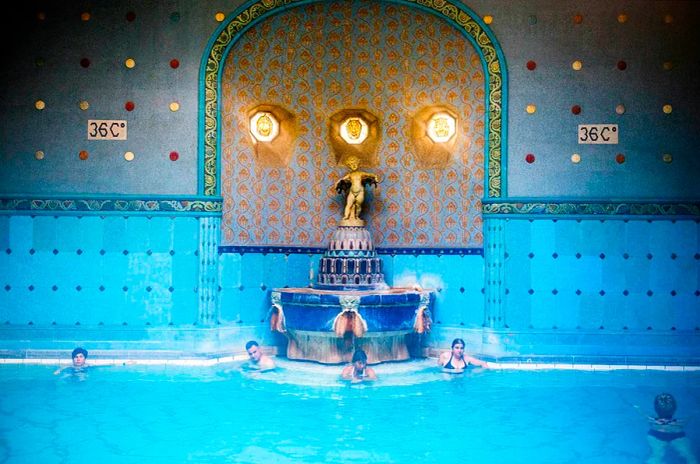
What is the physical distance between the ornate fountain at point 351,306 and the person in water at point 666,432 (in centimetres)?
309

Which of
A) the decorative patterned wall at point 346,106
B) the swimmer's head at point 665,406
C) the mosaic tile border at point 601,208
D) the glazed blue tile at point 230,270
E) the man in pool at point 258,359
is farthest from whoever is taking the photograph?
the decorative patterned wall at point 346,106

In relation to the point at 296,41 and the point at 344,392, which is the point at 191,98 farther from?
the point at 344,392

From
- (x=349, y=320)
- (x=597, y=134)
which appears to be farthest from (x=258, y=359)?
(x=597, y=134)

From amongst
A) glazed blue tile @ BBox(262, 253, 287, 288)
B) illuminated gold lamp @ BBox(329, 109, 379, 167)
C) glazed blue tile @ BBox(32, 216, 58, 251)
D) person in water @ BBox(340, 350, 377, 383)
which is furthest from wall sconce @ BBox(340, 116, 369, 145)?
glazed blue tile @ BBox(32, 216, 58, 251)

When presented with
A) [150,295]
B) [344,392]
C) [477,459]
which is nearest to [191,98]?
[150,295]

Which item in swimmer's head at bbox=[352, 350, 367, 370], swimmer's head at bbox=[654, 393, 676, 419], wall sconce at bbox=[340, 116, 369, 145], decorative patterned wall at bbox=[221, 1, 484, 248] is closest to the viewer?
swimmer's head at bbox=[654, 393, 676, 419]

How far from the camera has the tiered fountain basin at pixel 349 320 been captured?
8094 millimetres

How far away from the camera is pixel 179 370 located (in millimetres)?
8172

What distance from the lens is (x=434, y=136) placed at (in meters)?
9.18

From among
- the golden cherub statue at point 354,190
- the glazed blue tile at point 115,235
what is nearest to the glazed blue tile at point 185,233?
the glazed blue tile at point 115,235

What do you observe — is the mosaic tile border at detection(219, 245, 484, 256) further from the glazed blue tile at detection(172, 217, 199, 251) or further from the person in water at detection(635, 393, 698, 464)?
the person in water at detection(635, 393, 698, 464)

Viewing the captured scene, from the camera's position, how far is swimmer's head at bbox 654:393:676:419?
5.57 m

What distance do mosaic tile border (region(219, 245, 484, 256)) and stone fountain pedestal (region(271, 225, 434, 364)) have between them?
0.49m

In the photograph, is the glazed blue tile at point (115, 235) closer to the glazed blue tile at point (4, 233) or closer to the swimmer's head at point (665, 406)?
the glazed blue tile at point (4, 233)
